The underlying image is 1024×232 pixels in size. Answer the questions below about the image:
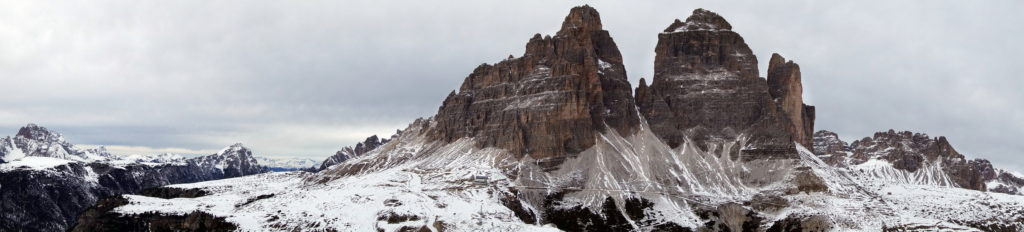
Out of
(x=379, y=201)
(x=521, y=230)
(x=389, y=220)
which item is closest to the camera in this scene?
(x=521, y=230)

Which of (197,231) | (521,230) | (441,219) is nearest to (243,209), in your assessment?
(197,231)

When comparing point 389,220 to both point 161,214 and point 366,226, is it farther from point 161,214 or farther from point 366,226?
point 161,214

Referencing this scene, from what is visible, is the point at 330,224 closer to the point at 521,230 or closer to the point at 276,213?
the point at 276,213

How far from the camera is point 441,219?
180125 mm

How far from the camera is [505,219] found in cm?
18725

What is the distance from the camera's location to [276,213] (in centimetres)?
18725

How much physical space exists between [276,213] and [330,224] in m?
18.1

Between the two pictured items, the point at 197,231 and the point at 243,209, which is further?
the point at 243,209

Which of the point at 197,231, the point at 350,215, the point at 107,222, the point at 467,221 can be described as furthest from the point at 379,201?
the point at 107,222

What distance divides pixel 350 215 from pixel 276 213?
17375 millimetres

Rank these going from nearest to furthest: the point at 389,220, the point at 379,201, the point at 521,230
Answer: the point at 521,230
the point at 389,220
the point at 379,201

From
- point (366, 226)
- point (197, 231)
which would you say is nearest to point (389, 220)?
point (366, 226)

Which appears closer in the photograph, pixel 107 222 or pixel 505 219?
pixel 505 219

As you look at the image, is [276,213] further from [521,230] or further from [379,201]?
[521,230]
